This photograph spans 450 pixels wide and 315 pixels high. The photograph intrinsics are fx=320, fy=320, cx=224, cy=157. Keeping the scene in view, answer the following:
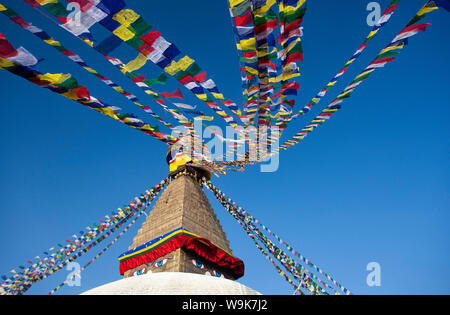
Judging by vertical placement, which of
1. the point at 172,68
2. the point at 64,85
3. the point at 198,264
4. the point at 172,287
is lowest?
the point at 172,287

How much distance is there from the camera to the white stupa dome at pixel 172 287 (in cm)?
461

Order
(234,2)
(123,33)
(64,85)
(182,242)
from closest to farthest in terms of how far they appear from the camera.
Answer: (234,2)
(123,33)
(64,85)
(182,242)

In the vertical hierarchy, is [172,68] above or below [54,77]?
above

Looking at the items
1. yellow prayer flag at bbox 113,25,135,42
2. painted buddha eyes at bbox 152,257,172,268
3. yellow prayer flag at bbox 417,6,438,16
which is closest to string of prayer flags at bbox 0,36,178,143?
yellow prayer flag at bbox 113,25,135,42

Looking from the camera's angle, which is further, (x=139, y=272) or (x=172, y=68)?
(x=139, y=272)

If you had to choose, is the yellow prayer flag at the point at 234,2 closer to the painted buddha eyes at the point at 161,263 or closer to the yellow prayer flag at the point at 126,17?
the yellow prayer flag at the point at 126,17

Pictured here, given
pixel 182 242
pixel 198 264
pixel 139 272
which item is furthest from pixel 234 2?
pixel 139 272

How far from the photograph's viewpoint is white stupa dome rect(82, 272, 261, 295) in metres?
4.61

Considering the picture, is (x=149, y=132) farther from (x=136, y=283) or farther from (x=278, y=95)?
(x=136, y=283)

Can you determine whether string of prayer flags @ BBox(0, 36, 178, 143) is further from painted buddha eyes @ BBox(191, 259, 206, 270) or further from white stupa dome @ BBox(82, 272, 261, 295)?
painted buddha eyes @ BBox(191, 259, 206, 270)

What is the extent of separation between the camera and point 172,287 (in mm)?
4727

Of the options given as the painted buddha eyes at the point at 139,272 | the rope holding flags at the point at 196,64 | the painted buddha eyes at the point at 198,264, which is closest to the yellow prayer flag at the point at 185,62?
the rope holding flags at the point at 196,64

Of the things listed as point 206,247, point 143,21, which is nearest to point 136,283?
point 143,21

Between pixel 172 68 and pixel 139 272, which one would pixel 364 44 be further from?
pixel 139 272
